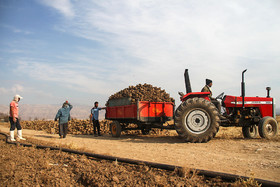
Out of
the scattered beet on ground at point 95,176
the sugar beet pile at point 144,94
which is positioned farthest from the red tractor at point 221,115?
the scattered beet on ground at point 95,176

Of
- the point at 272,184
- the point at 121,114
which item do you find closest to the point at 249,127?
the point at 121,114

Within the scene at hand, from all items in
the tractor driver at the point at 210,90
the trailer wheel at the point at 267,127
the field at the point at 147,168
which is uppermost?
the tractor driver at the point at 210,90

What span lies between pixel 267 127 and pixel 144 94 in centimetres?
497

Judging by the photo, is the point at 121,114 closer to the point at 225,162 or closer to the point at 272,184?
the point at 225,162

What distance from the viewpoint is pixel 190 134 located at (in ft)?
26.7

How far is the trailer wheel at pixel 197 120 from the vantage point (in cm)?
806

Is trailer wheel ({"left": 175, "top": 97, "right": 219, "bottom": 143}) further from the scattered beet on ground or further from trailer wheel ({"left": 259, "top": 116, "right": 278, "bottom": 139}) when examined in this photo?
the scattered beet on ground

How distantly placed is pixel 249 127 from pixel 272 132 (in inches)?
42.1

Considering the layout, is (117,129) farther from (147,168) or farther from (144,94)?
(147,168)

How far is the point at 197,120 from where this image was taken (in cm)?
823

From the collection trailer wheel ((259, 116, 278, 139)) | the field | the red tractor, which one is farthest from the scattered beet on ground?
trailer wheel ((259, 116, 278, 139))

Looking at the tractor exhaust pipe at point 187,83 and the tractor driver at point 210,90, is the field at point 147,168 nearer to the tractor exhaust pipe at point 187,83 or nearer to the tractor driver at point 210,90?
the tractor driver at point 210,90

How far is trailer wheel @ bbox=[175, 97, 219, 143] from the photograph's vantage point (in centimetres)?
806

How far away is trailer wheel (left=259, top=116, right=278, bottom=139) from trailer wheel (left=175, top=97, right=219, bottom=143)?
1.72 metres
